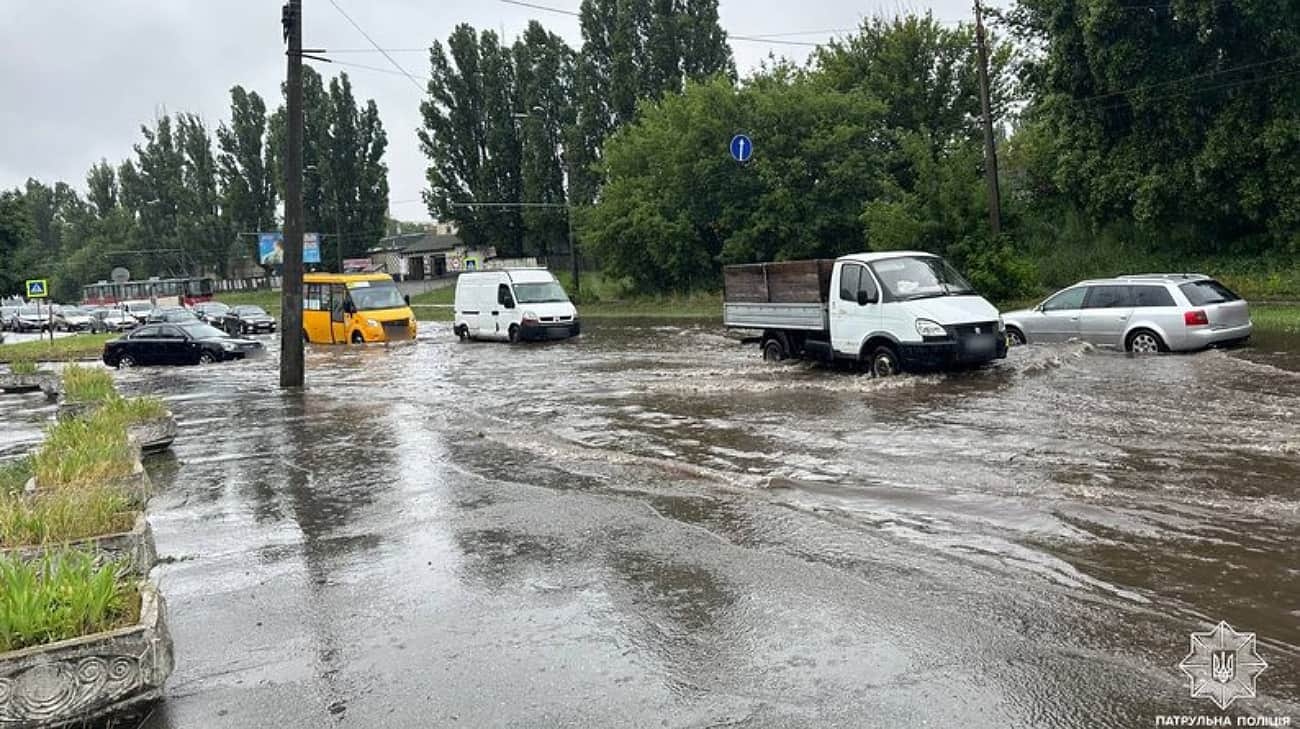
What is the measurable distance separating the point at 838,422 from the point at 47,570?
902 cm

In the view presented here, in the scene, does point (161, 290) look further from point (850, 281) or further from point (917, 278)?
point (917, 278)

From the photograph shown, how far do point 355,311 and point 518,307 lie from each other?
577cm

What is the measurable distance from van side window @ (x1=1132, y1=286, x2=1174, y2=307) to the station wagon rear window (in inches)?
10.6

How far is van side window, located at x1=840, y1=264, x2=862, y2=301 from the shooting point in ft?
53.4

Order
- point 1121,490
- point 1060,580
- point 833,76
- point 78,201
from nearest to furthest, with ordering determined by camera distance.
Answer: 1. point 1060,580
2. point 1121,490
3. point 833,76
4. point 78,201

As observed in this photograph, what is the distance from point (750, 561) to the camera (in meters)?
6.43

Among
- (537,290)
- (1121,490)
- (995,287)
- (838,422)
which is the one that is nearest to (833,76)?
(995,287)

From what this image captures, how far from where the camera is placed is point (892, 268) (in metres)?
16.0

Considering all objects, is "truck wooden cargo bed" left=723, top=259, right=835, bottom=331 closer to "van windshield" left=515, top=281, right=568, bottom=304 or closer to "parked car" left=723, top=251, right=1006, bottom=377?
"parked car" left=723, top=251, right=1006, bottom=377

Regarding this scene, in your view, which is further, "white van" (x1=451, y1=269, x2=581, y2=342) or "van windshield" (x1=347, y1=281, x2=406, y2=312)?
"van windshield" (x1=347, y1=281, x2=406, y2=312)

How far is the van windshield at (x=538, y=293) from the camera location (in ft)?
96.4

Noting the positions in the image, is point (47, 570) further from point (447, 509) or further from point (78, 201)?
point (78, 201)

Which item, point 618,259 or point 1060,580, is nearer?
point 1060,580

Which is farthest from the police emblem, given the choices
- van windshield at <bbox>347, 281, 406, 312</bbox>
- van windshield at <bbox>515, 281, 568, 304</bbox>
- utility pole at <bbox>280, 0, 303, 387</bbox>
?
van windshield at <bbox>347, 281, 406, 312</bbox>
